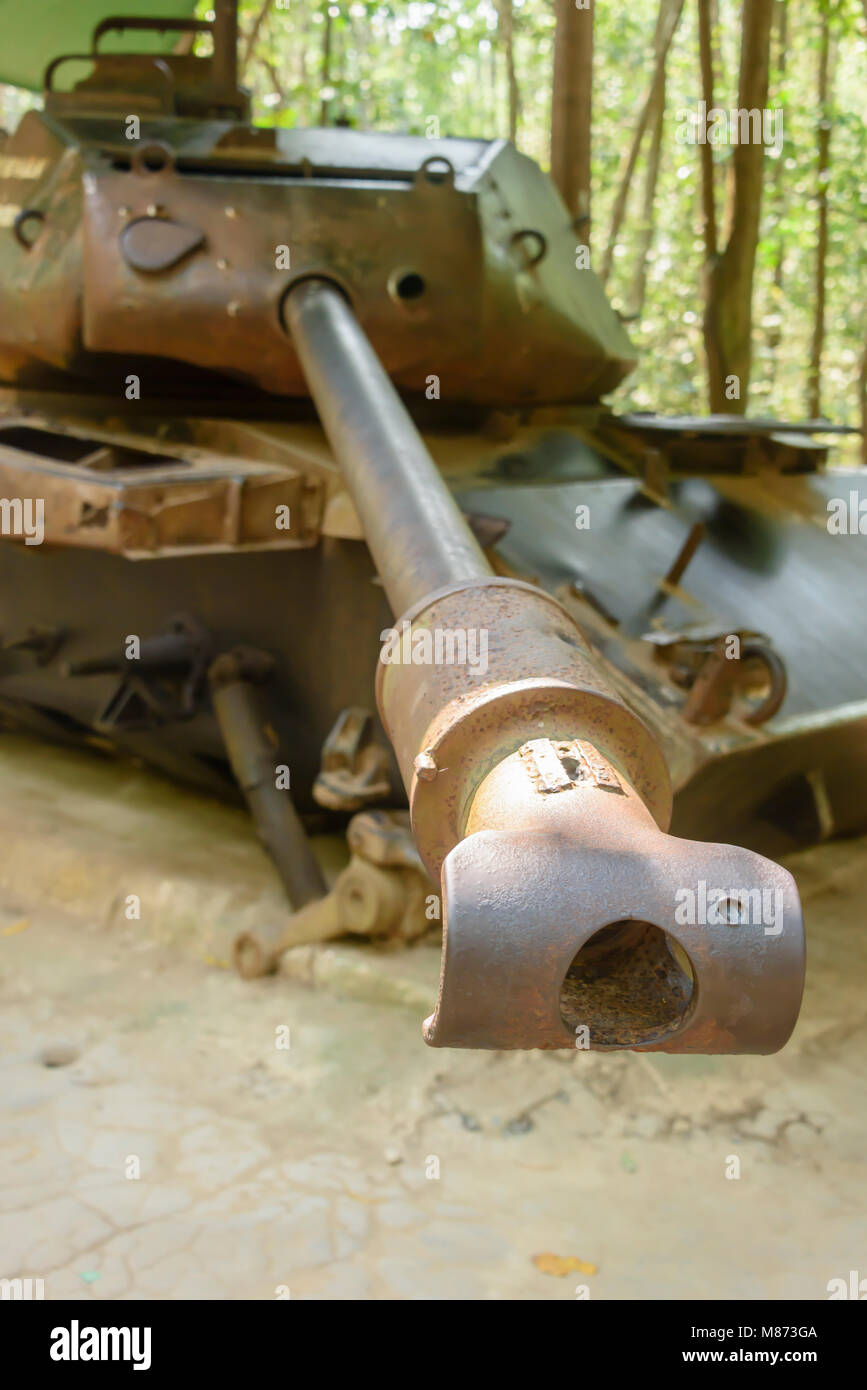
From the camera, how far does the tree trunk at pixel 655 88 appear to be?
428 inches

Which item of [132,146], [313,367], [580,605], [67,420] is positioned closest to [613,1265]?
[580,605]

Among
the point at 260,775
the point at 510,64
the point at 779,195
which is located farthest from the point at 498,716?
the point at 779,195

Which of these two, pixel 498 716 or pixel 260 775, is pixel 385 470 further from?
pixel 260 775

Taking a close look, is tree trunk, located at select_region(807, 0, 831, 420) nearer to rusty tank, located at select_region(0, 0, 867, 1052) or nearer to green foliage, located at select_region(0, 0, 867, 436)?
green foliage, located at select_region(0, 0, 867, 436)

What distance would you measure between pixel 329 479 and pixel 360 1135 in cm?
181

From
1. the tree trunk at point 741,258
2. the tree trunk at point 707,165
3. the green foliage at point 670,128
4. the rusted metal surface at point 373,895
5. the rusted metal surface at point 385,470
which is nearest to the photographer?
the rusted metal surface at point 385,470

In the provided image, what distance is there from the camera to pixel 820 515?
16.5 ft

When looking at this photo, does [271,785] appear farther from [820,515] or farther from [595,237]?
[595,237]

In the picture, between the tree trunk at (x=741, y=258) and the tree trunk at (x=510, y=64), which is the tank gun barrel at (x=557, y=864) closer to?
the tree trunk at (x=741, y=258)

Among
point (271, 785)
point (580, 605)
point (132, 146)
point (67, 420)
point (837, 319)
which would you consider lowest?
point (271, 785)

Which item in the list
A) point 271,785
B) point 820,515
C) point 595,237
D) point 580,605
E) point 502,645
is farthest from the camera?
point 595,237

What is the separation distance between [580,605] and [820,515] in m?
1.64

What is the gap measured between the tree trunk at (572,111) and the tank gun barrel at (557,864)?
6140 millimetres

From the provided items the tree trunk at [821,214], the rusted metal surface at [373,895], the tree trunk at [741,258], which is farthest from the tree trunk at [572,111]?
the rusted metal surface at [373,895]
